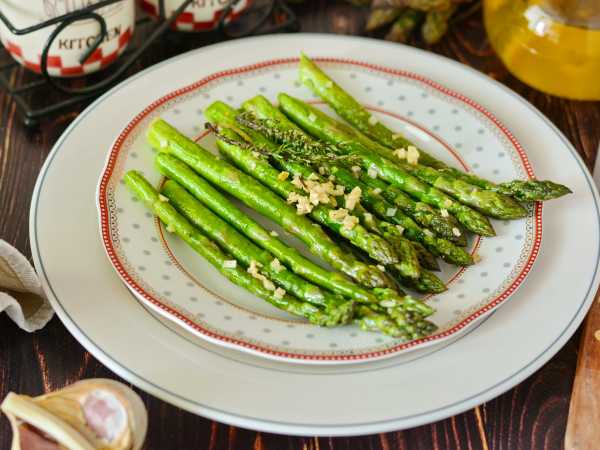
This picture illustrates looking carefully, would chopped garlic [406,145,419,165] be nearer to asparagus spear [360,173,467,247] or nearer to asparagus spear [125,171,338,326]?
asparagus spear [360,173,467,247]

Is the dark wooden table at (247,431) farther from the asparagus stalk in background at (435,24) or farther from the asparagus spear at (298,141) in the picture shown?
the asparagus stalk in background at (435,24)

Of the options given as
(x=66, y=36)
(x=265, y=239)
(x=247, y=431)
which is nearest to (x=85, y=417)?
(x=247, y=431)

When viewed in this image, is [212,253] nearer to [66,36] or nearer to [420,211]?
[420,211]

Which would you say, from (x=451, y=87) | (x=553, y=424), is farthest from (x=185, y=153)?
(x=553, y=424)

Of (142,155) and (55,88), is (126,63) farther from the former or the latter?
(142,155)

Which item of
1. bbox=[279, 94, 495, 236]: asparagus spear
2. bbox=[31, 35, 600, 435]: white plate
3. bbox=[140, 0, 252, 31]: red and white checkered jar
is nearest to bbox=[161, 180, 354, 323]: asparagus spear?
bbox=[31, 35, 600, 435]: white plate

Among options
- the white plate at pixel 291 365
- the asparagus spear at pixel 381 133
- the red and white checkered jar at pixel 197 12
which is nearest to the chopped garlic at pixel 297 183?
the asparagus spear at pixel 381 133
